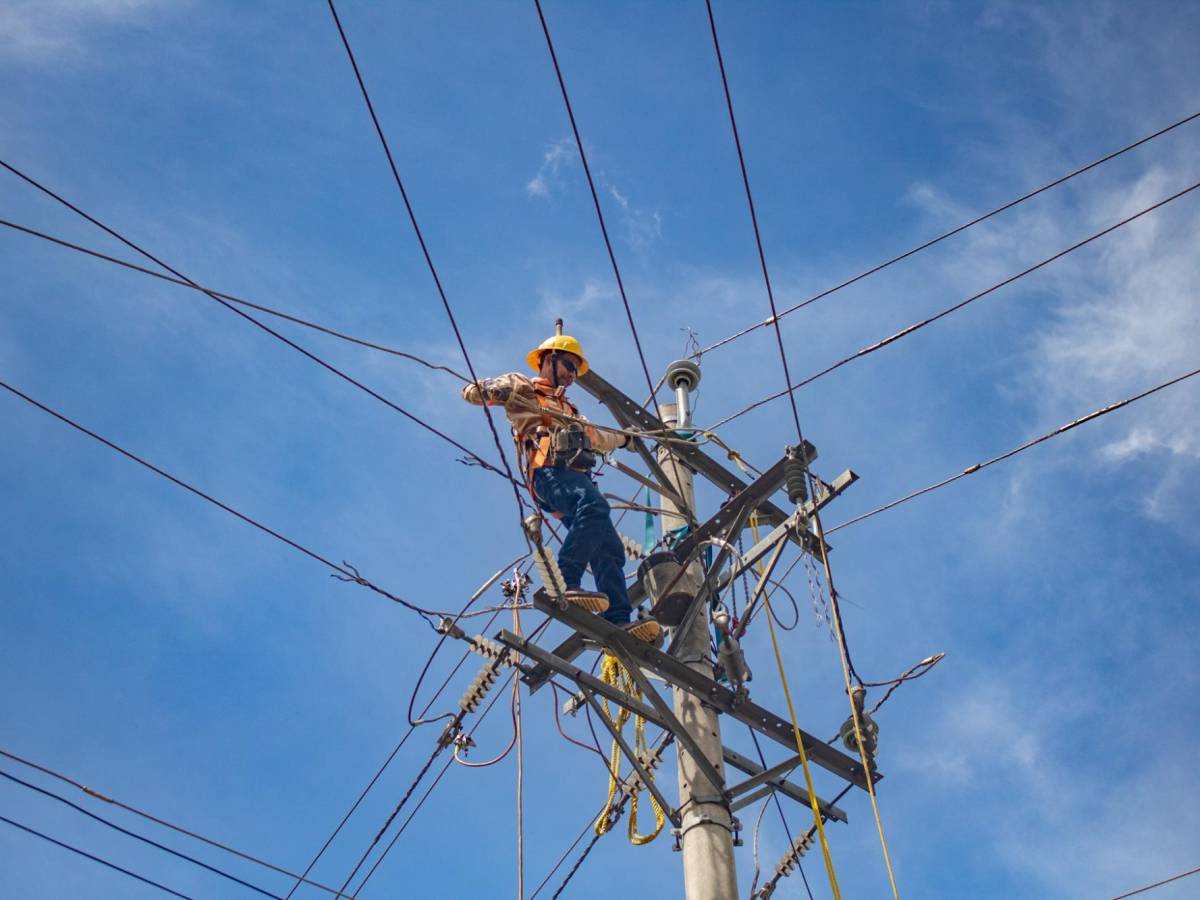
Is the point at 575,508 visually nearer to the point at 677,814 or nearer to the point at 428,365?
the point at 428,365

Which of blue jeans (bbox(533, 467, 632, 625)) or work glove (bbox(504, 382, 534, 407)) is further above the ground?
work glove (bbox(504, 382, 534, 407))

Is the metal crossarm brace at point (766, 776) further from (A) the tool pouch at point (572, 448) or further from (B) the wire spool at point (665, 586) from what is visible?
(A) the tool pouch at point (572, 448)

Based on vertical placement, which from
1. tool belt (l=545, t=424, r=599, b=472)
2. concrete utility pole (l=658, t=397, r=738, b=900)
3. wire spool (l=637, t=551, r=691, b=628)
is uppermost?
tool belt (l=545, t=424, r=599, b=472)

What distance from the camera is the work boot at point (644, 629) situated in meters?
6.55

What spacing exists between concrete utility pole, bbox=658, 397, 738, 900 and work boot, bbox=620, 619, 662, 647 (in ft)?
1.31

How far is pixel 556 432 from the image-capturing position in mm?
7215

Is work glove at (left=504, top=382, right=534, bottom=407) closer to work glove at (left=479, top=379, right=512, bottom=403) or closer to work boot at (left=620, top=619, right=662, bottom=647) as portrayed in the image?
work glove at (left=479, top=379, right=512, bottom=403)

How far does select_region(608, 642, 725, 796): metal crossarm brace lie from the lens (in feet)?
20.9

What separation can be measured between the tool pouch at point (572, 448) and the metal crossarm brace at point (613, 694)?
1.23 m

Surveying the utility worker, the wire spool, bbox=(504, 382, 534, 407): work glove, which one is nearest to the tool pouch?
the utility worker

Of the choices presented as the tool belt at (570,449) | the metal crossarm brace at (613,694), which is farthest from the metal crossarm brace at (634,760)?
the tool belt at (570,449)

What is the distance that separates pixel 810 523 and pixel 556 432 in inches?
66.3

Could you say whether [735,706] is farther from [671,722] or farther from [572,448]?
[572,448]

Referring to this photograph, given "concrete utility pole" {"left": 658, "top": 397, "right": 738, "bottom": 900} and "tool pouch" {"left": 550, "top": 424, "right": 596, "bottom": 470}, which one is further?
"tool pouch" {"left": 550, "top": 424, "right": 596, "bottom": 470}
